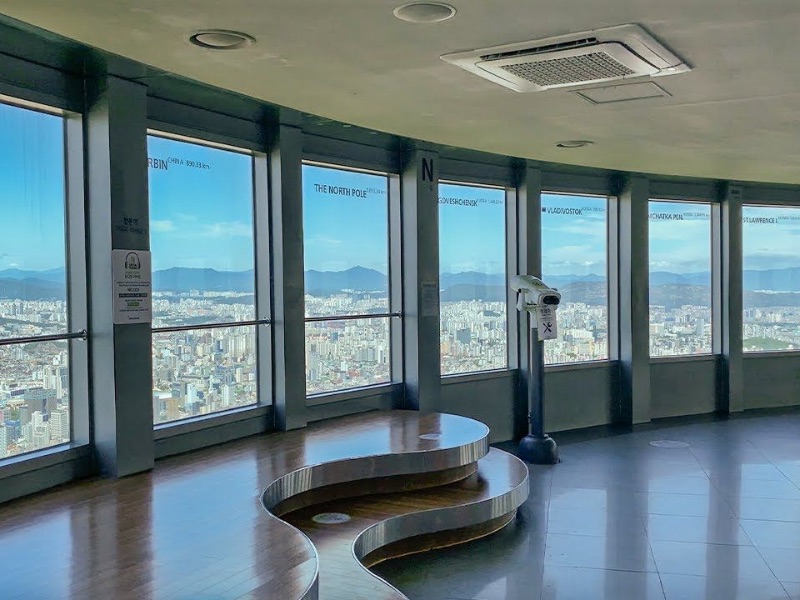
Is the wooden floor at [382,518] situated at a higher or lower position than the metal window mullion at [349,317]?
lower

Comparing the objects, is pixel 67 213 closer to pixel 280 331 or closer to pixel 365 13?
pixel 280 331

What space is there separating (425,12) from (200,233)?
286 centimetres

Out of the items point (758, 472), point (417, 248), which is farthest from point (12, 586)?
point (758, 472)

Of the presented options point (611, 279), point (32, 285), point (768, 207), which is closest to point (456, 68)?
point (32, 285)

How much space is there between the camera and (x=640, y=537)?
16.6 ft

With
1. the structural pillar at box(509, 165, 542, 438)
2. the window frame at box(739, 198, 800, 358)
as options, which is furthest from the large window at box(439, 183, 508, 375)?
the window frame at box(739, 198, 800, 358)

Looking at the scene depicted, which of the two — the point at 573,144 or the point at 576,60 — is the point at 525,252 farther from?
the point at 576,60

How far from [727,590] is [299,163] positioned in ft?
13.5

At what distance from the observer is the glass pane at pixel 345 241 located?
6.68 metres

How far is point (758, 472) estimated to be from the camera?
6.75 metres

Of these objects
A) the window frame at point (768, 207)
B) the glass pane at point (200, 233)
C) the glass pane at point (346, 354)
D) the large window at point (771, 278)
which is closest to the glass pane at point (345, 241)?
the glass pane at point (346, 354)

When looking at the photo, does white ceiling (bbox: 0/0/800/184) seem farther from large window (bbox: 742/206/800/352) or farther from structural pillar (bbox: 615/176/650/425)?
large window (bbox: 742/206/800/352)

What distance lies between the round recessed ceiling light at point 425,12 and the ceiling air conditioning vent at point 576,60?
1.80 ft

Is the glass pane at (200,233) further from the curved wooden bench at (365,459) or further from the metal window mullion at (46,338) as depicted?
the curved wooden bench at (365,459)
